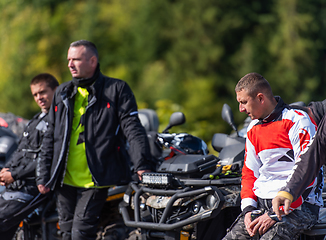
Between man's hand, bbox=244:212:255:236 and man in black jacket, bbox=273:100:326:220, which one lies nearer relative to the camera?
man in black jacket, bbox=273:100:326:220

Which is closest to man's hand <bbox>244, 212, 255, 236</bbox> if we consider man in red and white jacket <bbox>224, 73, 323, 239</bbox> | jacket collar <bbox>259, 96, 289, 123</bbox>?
man in red and white jacket <bbox>224, 73, 323, 239</bbox>

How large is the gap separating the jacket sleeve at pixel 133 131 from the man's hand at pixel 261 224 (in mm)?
1184

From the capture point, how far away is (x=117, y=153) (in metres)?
3.70

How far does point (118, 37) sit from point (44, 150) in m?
26.9

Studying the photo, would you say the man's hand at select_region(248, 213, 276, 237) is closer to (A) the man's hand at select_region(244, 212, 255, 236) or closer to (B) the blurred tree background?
(A) the man's hand at select_region(244, 212, 255, 236)

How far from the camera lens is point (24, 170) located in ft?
13.3

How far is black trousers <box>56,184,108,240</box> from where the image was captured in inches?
140

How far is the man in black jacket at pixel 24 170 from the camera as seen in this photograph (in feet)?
13.1

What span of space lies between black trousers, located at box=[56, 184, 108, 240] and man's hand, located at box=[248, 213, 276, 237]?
1.48m

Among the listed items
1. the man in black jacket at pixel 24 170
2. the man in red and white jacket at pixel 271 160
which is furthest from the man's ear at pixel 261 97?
the man in black jacket at pixel 24 170

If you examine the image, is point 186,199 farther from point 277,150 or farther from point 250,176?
point 277,150

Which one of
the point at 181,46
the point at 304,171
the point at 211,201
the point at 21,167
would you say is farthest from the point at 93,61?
the point at 181,46

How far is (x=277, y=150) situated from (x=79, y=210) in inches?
69.1

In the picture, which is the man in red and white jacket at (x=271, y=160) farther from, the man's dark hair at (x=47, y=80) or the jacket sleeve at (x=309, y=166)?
the man's dark hair at (x=47, y=80)
